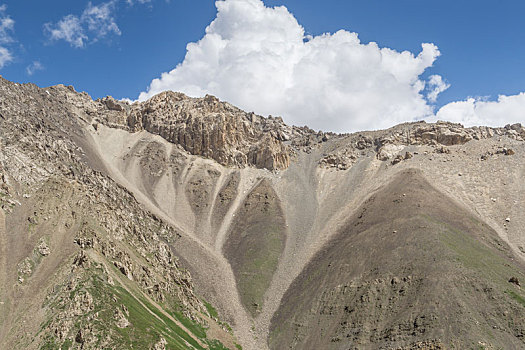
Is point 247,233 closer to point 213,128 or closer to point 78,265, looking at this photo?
point 213,128

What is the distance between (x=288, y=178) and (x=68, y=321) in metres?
106

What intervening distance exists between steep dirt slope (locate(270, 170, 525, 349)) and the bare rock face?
63294 mm

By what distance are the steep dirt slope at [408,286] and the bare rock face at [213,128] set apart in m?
63.3

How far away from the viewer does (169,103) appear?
180000mm

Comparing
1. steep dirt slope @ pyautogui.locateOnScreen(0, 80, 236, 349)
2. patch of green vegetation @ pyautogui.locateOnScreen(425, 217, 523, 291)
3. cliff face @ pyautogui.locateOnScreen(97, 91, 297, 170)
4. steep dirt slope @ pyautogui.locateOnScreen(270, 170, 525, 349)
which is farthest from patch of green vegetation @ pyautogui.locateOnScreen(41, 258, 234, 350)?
cliff face @ pyautogui.locateOnScreen(97, 91, 297, 170)

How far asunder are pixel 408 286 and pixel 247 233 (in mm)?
57673

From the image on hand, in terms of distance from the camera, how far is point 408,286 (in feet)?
238

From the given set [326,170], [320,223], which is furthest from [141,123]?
[320,223]

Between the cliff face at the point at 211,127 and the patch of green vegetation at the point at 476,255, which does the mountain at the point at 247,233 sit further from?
the cliff face at the point at 211,127

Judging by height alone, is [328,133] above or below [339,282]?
above

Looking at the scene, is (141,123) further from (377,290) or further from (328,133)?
(377,290)

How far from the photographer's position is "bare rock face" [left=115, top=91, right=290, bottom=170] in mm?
159125

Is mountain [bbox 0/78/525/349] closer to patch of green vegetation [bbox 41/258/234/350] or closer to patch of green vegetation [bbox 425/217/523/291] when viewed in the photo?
patch of green vegetation [bbox 41/258/234/350]

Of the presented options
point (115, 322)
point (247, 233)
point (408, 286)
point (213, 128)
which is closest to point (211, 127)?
point (213, 128)
